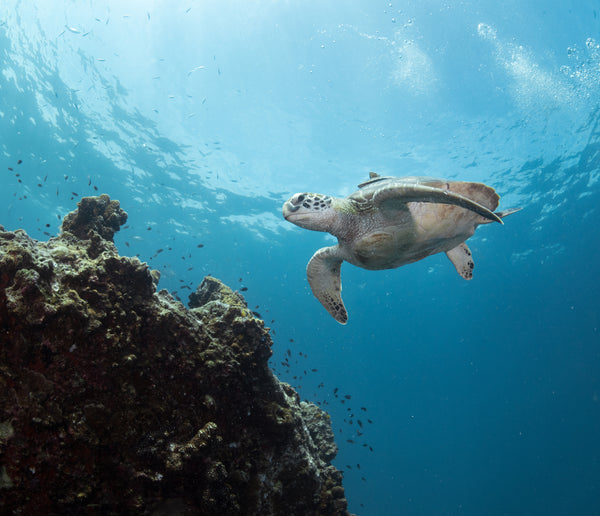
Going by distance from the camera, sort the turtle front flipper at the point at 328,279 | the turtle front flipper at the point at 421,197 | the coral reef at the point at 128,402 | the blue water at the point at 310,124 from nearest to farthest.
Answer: the coral reef at the point at 128,402 < the turtle front flipper at the point at 421,197 < the turtle front flipper at the point at 328,279 < the blue water at the point at 310,124

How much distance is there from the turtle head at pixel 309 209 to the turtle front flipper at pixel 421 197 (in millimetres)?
593

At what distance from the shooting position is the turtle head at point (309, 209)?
3408 mm

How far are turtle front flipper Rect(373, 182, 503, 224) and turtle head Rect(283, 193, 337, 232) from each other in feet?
1.94

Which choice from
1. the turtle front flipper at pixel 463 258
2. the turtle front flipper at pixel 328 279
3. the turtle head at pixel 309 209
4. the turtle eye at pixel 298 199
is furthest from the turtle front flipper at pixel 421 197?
the turtle front flipper at pixel 463 258

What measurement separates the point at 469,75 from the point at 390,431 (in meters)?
74.6

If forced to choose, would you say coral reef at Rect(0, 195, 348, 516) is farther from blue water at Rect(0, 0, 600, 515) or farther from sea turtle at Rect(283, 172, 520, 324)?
blue water at Rect(0, 0, 600, 515)

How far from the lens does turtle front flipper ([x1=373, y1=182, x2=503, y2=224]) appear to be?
2365 millimetres

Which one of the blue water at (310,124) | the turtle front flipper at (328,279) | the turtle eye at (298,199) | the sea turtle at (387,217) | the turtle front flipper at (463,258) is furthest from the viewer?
the blue water at (310,124)

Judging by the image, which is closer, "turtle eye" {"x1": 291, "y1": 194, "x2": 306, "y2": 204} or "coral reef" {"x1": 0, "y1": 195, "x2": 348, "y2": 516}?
"coral reef" {"x1": 0, "y1": 195, "x2": 348, "y2": 516}

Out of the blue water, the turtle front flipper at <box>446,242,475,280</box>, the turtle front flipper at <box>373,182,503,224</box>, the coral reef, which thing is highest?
the blue water

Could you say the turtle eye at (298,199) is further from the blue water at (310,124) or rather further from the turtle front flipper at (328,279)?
the blue water at (310,124)

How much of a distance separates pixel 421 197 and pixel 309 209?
4.13 ft

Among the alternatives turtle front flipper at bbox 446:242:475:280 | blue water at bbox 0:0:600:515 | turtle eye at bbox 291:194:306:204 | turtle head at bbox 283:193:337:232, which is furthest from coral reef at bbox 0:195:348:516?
blue water at bbox 0:0:600:515

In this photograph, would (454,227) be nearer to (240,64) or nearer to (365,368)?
(240,64)
